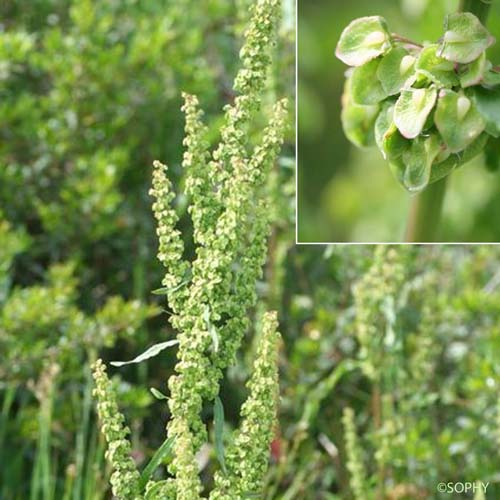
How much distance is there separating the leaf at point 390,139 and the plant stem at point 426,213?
0.19m

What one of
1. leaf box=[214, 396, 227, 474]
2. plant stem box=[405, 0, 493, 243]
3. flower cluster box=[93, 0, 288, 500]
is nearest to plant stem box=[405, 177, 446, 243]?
plant stem box=[405, 0, 493, 243]

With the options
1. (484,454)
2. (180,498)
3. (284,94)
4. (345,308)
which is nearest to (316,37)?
(284,94)

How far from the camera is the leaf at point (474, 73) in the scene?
94cm

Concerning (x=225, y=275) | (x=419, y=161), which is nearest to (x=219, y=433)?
(x=225, y=275)

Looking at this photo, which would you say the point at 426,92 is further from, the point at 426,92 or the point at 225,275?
the point at 225,275

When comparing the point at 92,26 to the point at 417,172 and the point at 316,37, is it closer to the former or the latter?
the point at 316,37

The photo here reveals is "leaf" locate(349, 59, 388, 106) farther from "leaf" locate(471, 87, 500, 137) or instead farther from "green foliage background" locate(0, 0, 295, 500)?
"green foliage background" locate(0, 0, 295, 500)

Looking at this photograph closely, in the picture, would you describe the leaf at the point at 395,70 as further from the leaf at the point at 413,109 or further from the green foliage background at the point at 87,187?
the green foliage background at the point at 87,187

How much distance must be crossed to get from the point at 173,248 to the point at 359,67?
25cm

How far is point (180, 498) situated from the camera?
0.95 m

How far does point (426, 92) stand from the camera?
949 mm

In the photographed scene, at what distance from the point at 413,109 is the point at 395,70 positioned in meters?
0.07

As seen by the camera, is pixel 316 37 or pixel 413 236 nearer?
pixel 413 236

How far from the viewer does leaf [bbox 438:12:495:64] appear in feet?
3.09
